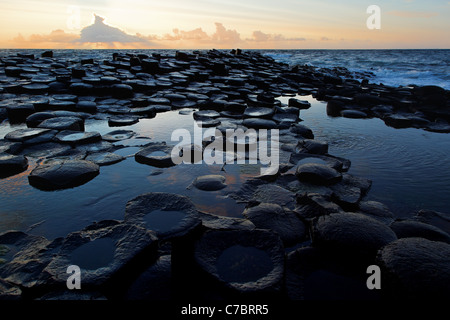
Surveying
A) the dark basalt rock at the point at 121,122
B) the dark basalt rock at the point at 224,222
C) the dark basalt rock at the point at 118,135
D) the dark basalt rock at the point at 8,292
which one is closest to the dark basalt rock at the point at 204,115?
the dark basalt rock at the point at 121,122

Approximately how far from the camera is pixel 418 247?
144 cm

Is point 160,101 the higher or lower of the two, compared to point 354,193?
higher

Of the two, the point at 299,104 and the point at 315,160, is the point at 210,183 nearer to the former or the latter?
the point at 315,160

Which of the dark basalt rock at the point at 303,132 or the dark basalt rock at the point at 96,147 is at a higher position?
the dark basalt rock at the point at 303,132

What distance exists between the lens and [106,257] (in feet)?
4.72

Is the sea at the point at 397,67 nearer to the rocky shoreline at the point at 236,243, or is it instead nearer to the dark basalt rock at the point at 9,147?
the rocky shoreline at the point at 236,243

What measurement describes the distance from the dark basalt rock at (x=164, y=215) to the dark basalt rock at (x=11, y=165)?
1482mm

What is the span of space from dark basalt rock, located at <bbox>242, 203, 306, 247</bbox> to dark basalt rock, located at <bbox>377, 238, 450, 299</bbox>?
1.67 feet

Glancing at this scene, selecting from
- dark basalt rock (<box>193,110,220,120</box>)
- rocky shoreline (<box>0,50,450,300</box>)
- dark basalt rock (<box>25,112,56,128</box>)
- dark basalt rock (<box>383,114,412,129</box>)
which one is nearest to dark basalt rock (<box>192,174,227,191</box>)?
rocky shoreline (<box>0,50,450,300</box>)

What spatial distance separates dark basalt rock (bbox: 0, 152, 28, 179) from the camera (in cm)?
254

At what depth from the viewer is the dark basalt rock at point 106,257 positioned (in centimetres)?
129
